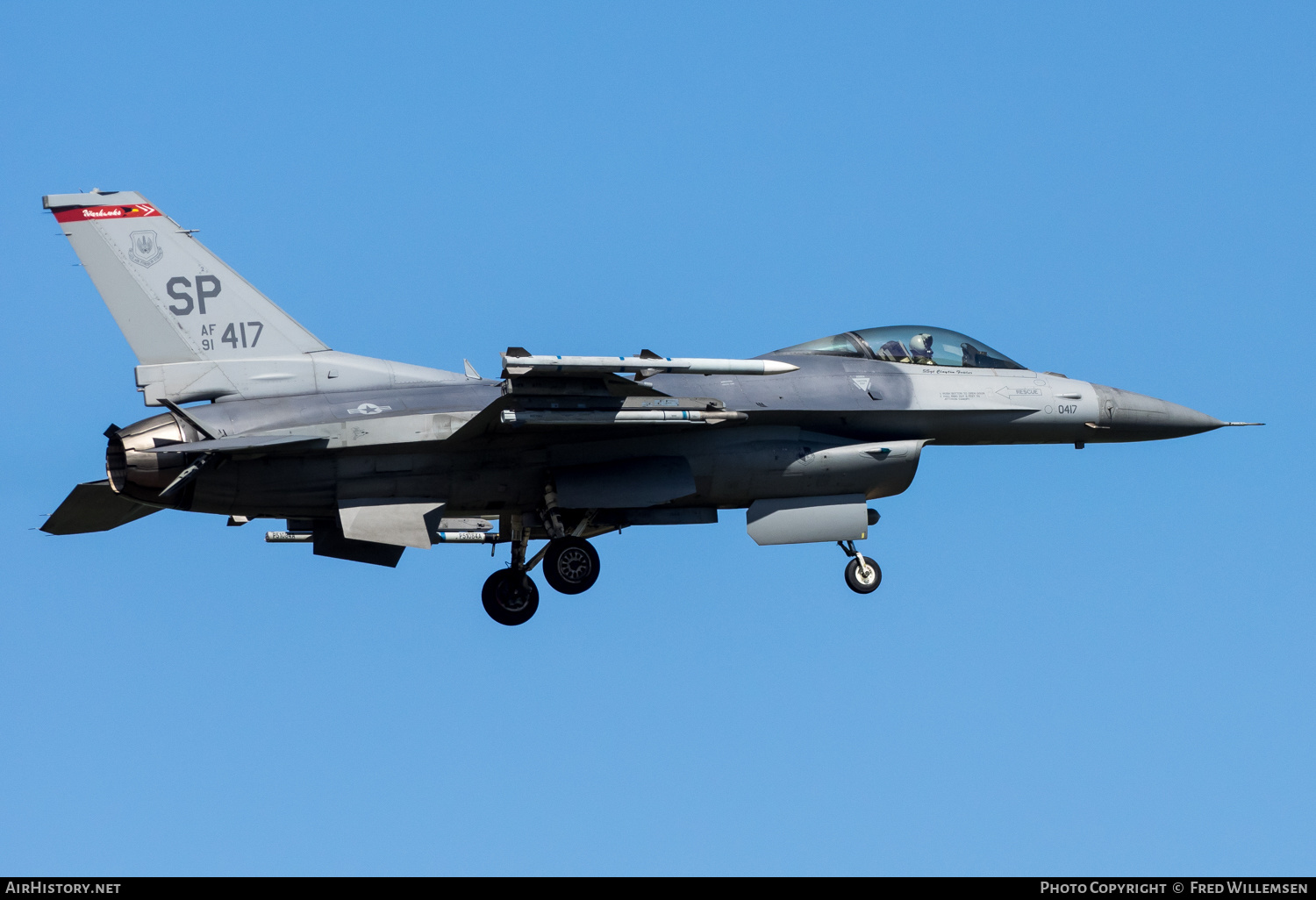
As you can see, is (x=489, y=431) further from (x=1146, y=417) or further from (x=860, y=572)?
(x=1146, y=417)

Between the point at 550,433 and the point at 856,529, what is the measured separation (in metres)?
4.00

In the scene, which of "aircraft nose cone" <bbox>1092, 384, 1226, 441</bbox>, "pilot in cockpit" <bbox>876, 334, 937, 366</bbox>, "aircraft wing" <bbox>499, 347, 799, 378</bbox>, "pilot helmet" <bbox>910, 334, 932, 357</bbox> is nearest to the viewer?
"aircraft wing" <bbox>499, 347, 799, 378</bbox>

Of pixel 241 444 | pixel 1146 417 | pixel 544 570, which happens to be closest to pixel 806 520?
pixel 544 570

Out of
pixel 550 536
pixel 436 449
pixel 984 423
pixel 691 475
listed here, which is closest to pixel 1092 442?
pixel 984 423

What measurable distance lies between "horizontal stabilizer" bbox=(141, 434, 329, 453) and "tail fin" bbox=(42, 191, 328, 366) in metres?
1.24

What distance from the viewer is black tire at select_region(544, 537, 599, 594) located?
19984 millimetres

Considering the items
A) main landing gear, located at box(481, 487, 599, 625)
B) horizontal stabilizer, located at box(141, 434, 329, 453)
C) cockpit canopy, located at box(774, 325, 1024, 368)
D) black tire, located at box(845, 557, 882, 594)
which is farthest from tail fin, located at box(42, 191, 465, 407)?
black tire, located at box(845, 557, 882, 594)

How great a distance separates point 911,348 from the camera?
21453 mm

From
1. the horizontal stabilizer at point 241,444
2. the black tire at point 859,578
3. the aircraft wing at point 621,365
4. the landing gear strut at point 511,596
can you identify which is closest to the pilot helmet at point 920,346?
the black tire at point 859,578

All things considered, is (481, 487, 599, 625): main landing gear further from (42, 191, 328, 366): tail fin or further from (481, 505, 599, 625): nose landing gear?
(42, 191, 328, 366): tail fin

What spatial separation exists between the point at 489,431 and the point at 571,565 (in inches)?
85.1
